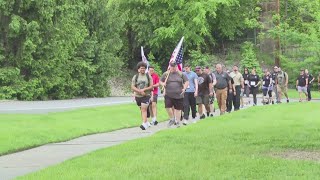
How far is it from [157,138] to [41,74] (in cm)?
2344

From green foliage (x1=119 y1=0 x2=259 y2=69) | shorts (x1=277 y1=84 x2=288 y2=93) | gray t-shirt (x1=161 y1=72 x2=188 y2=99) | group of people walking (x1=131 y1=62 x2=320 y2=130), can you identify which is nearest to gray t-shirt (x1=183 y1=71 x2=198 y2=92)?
group of people walking (x1=131 y1=62 x2=320 y2=130)

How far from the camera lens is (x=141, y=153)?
980cm

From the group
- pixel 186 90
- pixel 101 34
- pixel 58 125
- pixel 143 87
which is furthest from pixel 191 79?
pixel 101 34

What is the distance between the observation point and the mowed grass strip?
1302 cm

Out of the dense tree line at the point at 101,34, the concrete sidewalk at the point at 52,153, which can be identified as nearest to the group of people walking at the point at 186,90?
the concrete sidewalk at the point at 52,153

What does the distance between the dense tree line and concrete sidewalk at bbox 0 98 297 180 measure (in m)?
18.7

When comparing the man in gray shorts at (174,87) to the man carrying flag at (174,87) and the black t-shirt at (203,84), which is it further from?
the black t-shirt at (203,84)

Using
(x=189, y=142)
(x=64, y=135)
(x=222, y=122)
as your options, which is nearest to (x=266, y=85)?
(x=222, y=122)

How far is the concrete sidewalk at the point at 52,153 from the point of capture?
31.5 feet

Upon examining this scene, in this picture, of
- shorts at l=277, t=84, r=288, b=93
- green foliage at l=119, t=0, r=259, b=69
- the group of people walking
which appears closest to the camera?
the group of people walking

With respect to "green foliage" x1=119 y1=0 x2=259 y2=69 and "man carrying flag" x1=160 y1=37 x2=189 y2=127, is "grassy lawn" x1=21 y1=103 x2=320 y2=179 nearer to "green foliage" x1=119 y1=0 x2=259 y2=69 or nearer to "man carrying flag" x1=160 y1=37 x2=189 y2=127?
"man carrying flag" x1=160 y1=37 x2=189 y2=127

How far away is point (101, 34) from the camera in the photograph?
127ft

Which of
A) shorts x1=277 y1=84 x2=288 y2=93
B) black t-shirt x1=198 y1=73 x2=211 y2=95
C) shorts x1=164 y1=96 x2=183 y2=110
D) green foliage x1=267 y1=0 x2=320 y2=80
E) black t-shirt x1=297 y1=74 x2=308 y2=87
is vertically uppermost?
green foliage x1=267 y1=0 x2=320 y2=80

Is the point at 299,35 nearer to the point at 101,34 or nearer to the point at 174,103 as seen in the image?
the point at 101,34
